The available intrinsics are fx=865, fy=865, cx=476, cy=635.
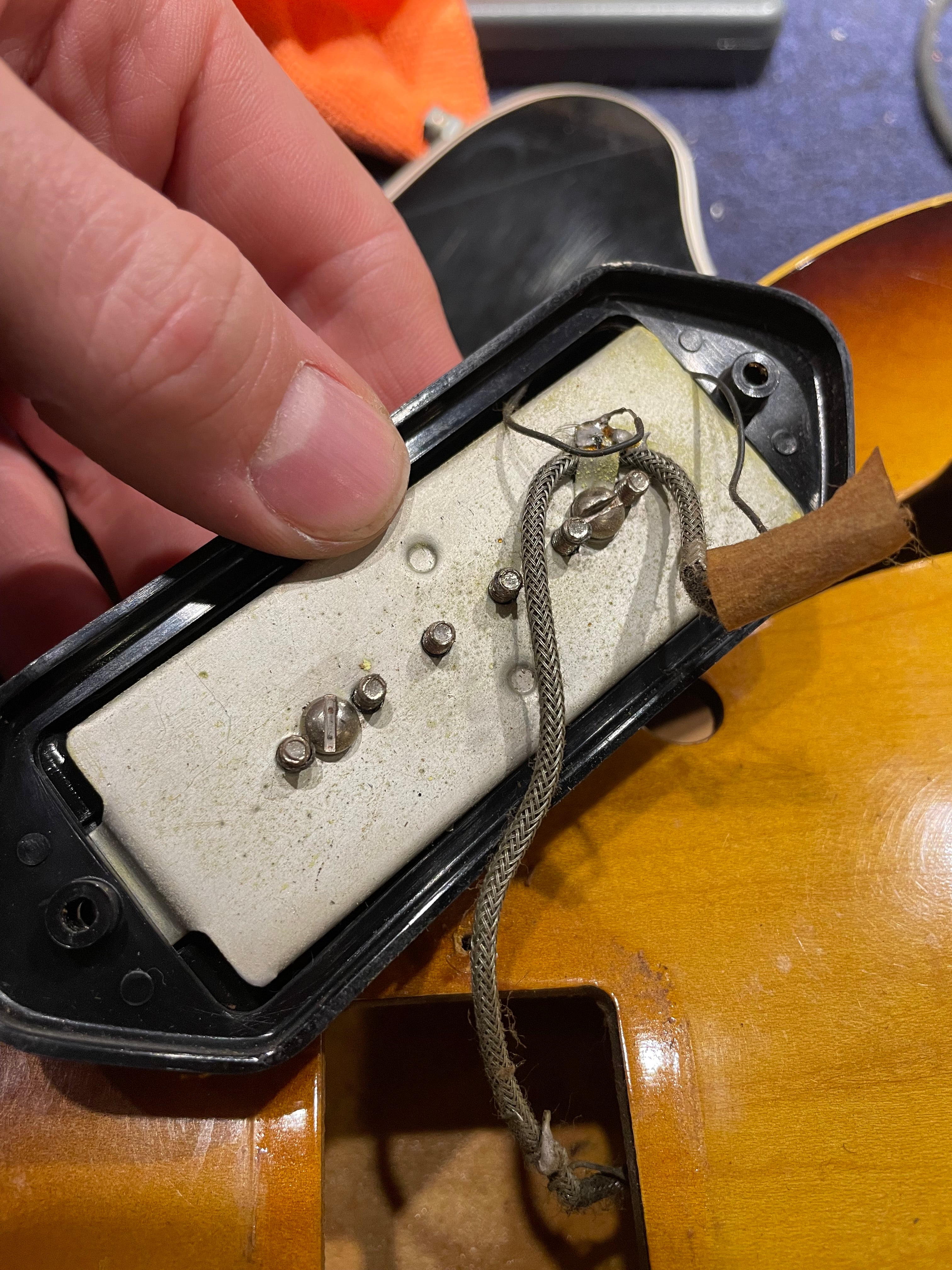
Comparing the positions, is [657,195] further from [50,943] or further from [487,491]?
[50,943]

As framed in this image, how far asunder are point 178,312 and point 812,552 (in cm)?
37

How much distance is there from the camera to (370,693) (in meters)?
0.54

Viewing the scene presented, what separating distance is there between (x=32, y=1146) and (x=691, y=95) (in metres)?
1.55

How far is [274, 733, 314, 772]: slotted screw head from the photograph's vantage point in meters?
0.53

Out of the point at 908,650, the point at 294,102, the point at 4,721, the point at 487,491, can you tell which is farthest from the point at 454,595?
the point at 294,102

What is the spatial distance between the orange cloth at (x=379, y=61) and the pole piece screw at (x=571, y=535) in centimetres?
71

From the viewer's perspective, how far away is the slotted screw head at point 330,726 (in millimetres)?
529

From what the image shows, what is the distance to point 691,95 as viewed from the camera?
1.35 meters

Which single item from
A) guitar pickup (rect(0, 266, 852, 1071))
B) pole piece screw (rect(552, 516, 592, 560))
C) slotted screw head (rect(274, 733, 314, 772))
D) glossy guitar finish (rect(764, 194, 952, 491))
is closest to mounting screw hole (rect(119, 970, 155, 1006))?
guitar pickup (rect(0, 266, 852, 1071))

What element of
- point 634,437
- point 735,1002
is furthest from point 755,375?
point 735,1002

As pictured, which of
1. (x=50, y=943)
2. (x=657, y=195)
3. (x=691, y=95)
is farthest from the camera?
(x=691, y=95)

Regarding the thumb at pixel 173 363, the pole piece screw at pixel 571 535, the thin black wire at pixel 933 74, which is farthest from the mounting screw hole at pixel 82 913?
the thin black wire at pixel 933 74

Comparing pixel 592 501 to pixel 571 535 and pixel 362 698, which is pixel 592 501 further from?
pixel 362 698

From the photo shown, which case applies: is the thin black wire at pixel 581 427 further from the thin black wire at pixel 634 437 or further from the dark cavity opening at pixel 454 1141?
the dark cavity opening at pixel 454 1141
